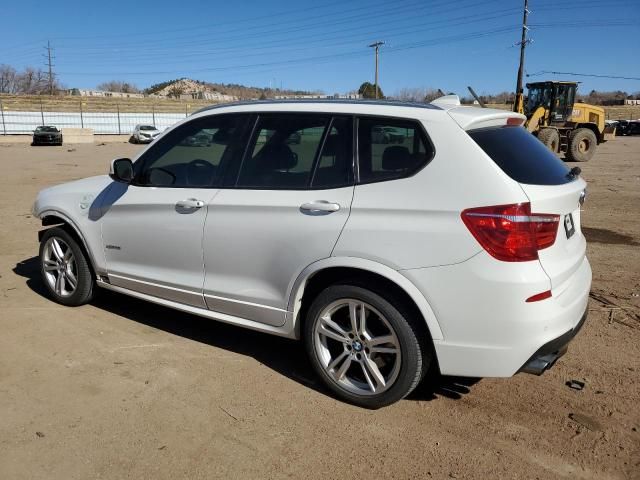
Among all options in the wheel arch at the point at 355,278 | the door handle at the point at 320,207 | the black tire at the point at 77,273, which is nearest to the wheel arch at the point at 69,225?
the black tire at the point at 77,273

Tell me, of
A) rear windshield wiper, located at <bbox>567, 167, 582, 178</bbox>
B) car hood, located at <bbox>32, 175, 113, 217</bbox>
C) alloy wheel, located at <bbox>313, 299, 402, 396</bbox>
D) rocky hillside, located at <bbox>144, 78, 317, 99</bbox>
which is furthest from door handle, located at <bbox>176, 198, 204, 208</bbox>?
rocky hillside, located at <bbox>144, 78, 317, 99</bbox>

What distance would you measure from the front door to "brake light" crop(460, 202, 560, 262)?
1.84 m

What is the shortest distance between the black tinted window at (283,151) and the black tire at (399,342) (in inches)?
28.8

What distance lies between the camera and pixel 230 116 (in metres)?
3.96

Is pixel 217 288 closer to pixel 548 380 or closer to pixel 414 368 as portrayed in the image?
pixel 414 368

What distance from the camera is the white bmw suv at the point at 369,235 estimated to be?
287 cm

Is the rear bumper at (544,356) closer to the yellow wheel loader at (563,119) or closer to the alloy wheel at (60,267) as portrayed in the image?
the alloy wheel at (60,267)

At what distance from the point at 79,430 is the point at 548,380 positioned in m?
3.00

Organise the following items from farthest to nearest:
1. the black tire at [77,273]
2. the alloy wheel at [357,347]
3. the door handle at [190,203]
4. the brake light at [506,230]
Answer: the black tire at [77,273]
the door handle at [190,203]
the alloy wheel at [357,347]
the brake light at [506,230]

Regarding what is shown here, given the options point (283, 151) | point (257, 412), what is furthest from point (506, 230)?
point (257, 412)

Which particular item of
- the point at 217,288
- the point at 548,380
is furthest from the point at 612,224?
the point at 217,288

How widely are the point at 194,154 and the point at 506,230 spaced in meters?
2.44

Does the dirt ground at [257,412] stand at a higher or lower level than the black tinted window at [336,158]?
lower

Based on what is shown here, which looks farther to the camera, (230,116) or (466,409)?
(230,116)
